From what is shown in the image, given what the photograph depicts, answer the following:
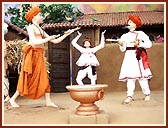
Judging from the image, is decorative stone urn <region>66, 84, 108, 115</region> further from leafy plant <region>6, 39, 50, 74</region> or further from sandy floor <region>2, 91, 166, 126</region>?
leafy plant <region>6, 39, 50, 74</region>

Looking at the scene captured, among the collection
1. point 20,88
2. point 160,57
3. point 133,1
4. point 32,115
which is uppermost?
point 133,1

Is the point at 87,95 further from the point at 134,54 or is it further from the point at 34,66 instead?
the point at 134,54

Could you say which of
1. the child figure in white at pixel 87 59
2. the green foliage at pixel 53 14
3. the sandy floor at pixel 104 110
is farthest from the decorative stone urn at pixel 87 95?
the green foliage at pixel 53 14

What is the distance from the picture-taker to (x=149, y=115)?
3701 millimetres

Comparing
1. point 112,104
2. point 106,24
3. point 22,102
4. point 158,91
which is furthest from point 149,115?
point 106,24

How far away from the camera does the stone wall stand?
5.93 meters

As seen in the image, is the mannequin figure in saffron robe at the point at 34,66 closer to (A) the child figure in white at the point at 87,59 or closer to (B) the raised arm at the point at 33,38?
(B) the raised arm at the point at 33,38

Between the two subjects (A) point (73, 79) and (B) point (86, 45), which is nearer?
(B) point (86, 45)

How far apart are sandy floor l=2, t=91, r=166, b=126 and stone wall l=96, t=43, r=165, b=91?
119 centimetres

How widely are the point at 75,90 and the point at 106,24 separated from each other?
3.67 metres

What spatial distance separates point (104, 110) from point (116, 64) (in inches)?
81.1

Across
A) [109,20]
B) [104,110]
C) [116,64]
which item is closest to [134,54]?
[104,110]


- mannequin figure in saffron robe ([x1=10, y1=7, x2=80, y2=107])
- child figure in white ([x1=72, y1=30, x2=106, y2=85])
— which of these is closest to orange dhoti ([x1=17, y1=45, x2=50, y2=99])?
mannequin figure in saffron robe ([x1=10, y1=7, x2=80, y2=107])

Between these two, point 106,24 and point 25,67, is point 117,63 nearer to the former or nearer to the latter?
point 106,24
